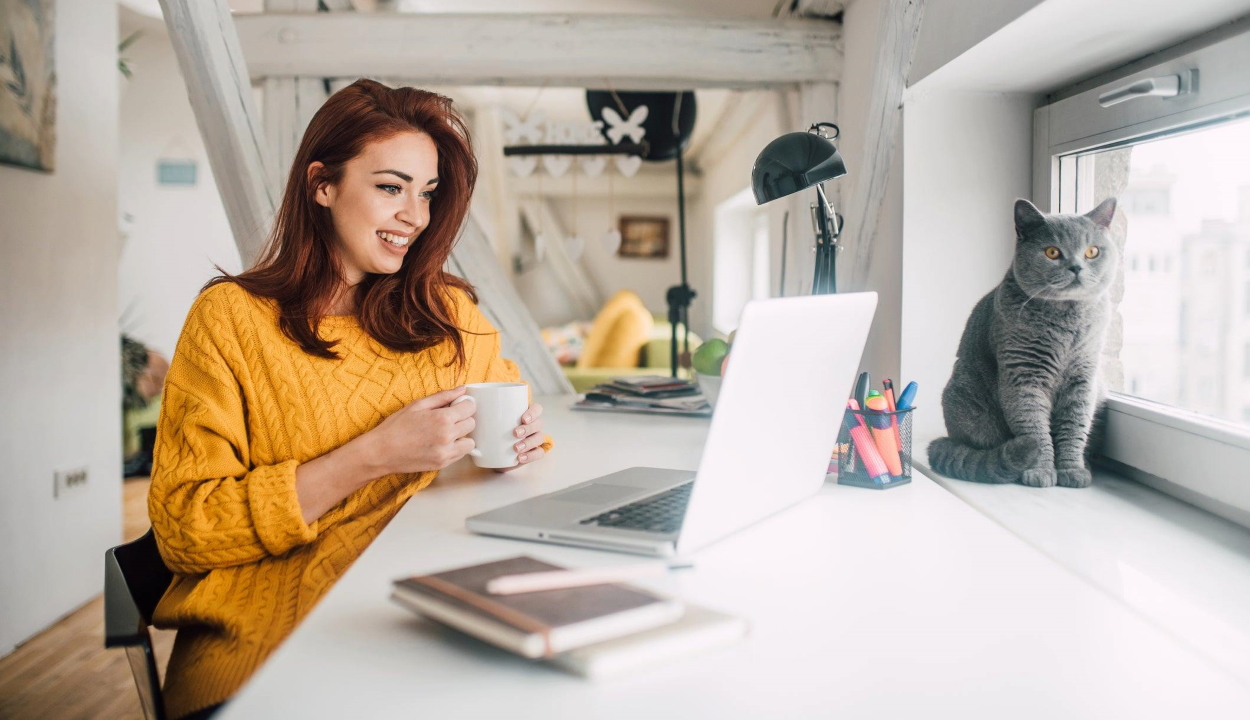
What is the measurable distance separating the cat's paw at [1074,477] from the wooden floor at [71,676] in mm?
1836

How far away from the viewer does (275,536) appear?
98 cm

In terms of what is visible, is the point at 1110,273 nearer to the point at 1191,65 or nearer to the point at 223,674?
the point at 1191,65

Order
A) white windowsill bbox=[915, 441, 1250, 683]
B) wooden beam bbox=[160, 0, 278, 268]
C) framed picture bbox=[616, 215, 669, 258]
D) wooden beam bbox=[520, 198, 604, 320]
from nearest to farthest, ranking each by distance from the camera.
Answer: white windowsill bbox=[915, 441, 1250, 683] → wooden beam bbox=[160, 0, 278, 268] → wooden beam bbox=[520, 198, 604, 320] → framed picture bbox=[616, 215, 669, 258]

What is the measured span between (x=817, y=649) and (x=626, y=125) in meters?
1.98

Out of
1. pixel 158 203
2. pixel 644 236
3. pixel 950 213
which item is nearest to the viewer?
pixel 950 213

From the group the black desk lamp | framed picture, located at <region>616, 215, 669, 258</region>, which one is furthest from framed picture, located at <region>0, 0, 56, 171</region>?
framed picture, located at <region>616, 215, 669, 258</region>

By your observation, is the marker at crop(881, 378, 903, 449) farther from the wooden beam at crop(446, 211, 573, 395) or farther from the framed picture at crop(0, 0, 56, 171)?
the framed picture at crop(0, 0, 56, 171)

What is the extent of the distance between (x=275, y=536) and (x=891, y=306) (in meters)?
1.16

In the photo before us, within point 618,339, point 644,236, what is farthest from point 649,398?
point 644,236

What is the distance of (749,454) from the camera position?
2.63ft

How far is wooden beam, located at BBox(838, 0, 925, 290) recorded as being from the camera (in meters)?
1.54

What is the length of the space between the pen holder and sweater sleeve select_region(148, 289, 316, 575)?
668 mm

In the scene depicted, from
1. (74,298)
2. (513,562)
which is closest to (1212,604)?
(513,562)

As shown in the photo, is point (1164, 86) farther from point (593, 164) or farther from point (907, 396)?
point (593, 164)
